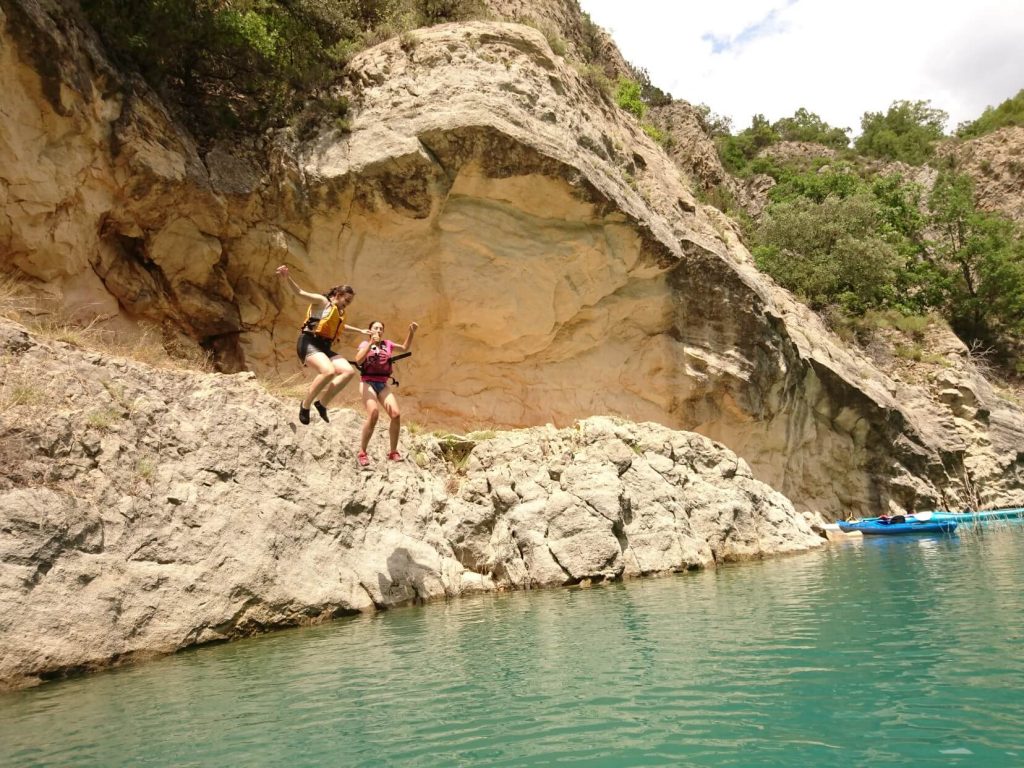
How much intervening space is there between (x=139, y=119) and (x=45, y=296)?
3.43m

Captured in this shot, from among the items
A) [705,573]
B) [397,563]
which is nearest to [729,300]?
[705,573]

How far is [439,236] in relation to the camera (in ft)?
51.1

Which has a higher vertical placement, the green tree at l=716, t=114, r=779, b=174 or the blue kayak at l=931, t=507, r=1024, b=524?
the green tree at l=716, t=114, r=779, b=174

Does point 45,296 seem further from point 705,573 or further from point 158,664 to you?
point 705,573

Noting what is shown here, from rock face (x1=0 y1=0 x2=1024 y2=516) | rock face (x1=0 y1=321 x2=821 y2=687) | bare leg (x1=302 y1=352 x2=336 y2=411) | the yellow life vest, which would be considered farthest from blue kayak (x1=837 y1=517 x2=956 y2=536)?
bare leg (x1=302 y1=352 x2=336 y2=411)

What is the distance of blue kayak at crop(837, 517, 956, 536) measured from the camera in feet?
64.8

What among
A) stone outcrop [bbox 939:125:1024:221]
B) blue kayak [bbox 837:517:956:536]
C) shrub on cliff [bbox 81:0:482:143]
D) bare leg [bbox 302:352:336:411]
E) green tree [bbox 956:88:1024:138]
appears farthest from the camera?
green tree [bbox 956:88:1024:138]

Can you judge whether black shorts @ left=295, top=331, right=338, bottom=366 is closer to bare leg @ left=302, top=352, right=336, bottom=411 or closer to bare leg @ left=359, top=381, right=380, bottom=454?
bare leg @ left=302, top=352, right=336, bottom=411

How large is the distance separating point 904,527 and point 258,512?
1718cm

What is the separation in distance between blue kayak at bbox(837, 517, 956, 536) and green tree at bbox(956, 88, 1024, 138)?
4037cm

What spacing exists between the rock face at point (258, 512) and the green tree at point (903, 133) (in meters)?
43.8

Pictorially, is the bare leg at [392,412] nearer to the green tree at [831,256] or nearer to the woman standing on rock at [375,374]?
the woman standing on rock at [375,374]

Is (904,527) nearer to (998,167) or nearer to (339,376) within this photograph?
(339,376)

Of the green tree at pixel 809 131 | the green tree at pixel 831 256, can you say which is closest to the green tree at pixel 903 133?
the green tree at pixel 809 131
